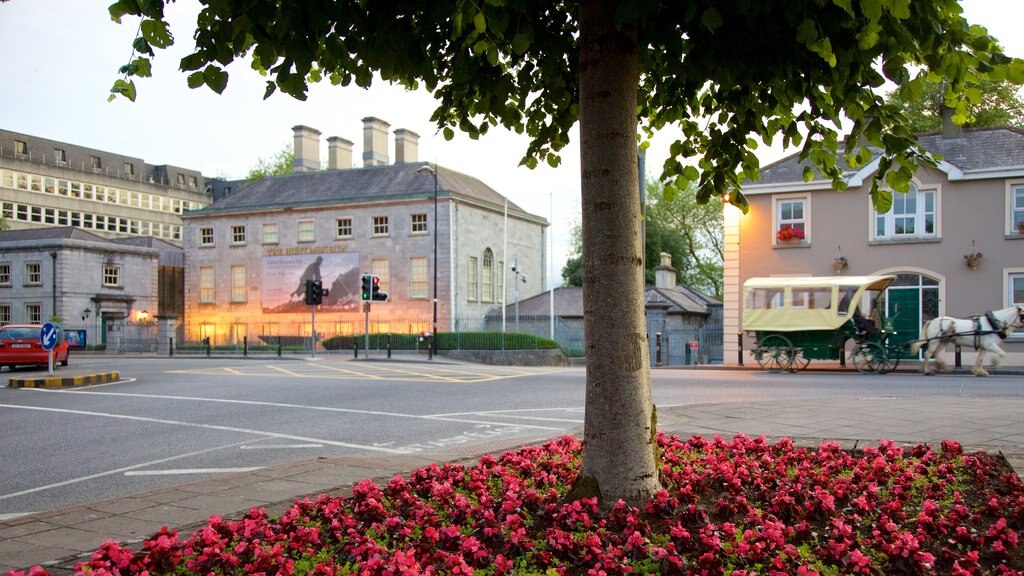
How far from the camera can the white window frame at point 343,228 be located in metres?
49.9

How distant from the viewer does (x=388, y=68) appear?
4.65 m

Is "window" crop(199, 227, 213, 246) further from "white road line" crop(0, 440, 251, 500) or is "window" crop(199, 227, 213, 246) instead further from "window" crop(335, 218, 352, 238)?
"white road line" crop(0, 440, 251, 500)

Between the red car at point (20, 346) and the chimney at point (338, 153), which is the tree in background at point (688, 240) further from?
the red car at point (20, 346)

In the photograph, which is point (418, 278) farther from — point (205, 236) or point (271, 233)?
point (205, 236)

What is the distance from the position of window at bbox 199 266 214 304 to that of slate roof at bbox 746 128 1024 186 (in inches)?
1480

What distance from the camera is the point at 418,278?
47594mm

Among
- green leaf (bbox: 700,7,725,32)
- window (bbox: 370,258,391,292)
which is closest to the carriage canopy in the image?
green leaf (bbox: 700,7,725,32)

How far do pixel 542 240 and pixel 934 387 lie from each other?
139 ft

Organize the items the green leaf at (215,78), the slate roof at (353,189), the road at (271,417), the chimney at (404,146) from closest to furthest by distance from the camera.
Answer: the green leaf at (215,78) < the road at (271,417) < the slate roof at (353,189) < the chimney at (404,146)

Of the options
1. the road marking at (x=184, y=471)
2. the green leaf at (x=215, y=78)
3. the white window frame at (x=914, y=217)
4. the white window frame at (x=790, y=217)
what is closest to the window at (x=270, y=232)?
the white window frame at (x=790, y=217)

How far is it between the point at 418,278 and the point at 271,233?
1126 centimetres

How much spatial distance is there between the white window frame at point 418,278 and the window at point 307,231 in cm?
744

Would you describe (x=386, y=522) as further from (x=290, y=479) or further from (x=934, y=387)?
(x=934, y=387)

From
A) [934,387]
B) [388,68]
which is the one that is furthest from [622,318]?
[934,387]
